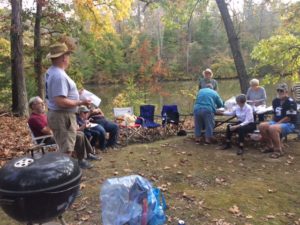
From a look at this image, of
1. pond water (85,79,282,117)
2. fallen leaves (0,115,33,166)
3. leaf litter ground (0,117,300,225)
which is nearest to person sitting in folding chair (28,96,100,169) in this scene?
leaf litter ground (0,117,300,225)

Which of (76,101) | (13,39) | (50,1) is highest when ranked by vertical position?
(50,1)

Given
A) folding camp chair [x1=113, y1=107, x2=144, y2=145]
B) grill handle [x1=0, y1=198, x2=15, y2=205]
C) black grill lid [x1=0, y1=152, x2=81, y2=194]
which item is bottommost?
folding camp chair [x1=113, y1=107, x2=144, y2=145]

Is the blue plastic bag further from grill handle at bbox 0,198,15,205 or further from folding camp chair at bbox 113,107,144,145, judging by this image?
folding camp chair at bbox 113,107,144,145

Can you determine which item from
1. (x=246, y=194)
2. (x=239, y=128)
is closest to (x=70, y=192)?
(x=246, y=194)

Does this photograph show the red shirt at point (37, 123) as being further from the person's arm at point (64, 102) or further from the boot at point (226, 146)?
the boot at point (226, 146)

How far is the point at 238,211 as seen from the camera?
158 inches

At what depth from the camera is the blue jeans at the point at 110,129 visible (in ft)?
21.6

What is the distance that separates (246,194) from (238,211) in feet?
1.68

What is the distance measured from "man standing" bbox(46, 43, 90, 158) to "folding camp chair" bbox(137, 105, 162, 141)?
144 inches

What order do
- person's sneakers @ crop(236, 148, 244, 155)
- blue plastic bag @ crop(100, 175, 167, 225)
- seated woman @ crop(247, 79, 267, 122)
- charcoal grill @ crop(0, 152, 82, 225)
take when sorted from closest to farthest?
1. charcoal grill @ crop(0, 152, 82, 225)
2. blue plastic bag @ crop(100, 175, 167, 225)
3. person's sneakers @ crop(236, 148, 244, 155)
4. seated woman @ crop(247, 79, 267, 122)

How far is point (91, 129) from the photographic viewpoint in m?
6.25

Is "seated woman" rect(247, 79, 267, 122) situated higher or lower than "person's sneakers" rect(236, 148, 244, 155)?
higher

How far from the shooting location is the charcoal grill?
2.62m

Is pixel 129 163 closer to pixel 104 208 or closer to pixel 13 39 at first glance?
pixel 104 208
